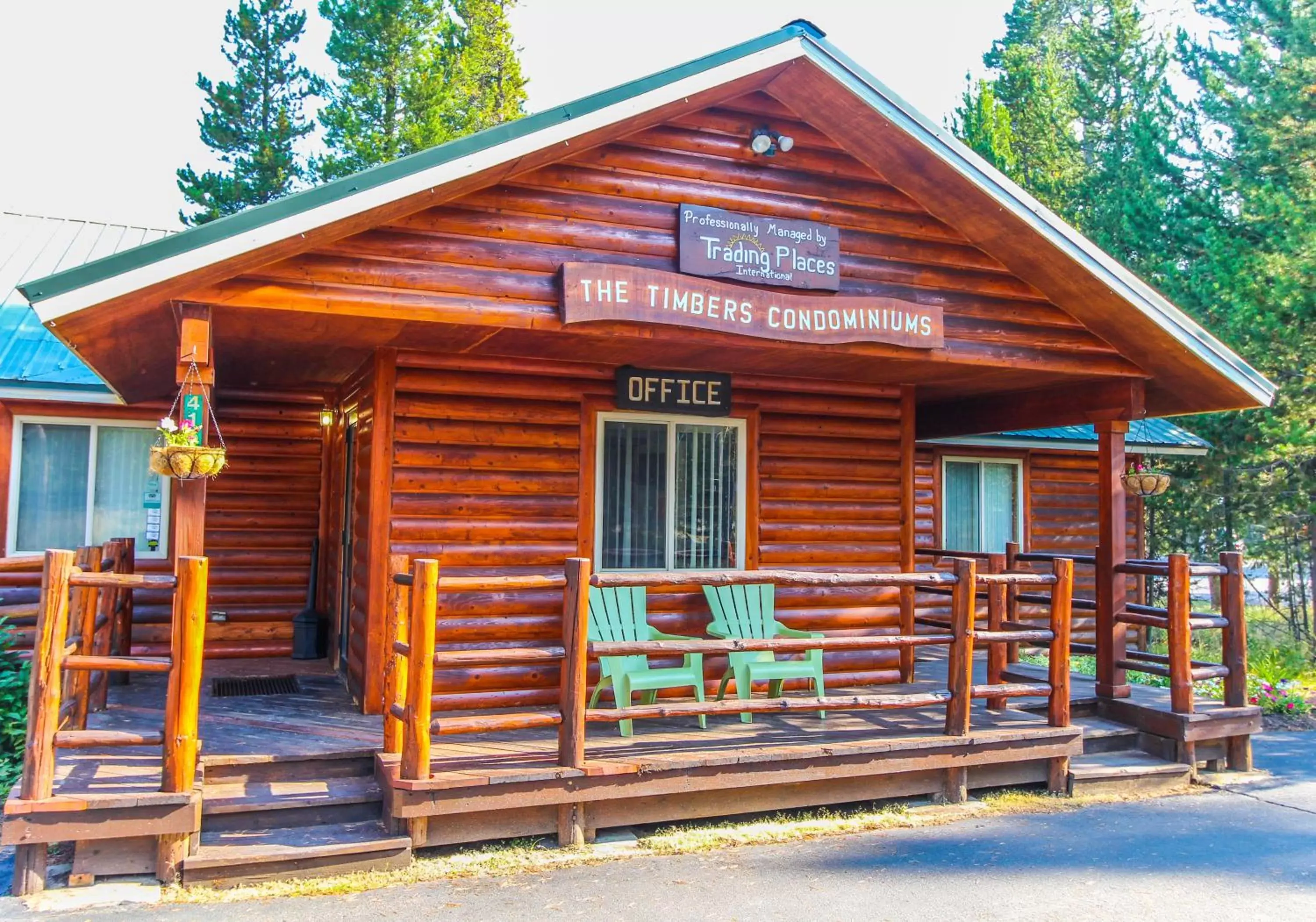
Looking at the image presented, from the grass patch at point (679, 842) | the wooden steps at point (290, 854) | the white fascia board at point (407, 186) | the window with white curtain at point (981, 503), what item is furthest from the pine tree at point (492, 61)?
the wooden steps at point (290, 854)

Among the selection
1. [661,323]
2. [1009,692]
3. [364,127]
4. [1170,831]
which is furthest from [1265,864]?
[364,127]

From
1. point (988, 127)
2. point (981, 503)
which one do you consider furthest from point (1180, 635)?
point (988, 127)

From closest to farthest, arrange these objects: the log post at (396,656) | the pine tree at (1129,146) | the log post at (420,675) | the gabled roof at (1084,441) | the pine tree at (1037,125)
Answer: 1. the log post at (420,675)
2. the log post at (396,656)
3. the gabled roof at (1084,441)
4. the pine tree at (1129,146)
5. the pine tree at (1037,125)

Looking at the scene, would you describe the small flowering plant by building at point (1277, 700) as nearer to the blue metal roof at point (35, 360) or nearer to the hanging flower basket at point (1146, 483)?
the hanging flower basket at point (1146, 483)

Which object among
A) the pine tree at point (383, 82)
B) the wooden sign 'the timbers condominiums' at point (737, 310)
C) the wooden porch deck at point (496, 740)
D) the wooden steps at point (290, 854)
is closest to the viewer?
the wooden steps at point (290, 854)

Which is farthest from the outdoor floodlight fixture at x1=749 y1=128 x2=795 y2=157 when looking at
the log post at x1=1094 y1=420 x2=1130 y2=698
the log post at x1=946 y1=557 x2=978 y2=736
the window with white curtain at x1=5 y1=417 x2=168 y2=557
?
the window with white curtain at x1=5 y1=417 x2=168 y2=557

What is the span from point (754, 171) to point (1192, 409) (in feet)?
14.7

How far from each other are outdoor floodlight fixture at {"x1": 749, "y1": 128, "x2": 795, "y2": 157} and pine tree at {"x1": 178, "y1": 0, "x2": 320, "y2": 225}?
1666cm

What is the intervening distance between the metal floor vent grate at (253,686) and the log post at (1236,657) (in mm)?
7232

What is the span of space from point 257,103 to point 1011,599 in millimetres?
18688

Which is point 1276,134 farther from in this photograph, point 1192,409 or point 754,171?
point 754,171

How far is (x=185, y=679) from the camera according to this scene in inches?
195

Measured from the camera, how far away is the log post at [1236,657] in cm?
759

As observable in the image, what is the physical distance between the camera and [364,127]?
22.0m
